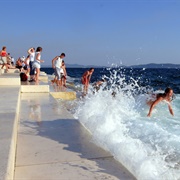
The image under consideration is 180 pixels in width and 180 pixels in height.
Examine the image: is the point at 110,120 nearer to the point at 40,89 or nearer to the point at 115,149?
the point at 115,149

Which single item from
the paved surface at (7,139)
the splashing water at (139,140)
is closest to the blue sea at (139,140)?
the splashing water at (139,140)

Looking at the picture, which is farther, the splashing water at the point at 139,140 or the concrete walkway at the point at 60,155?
the splashing water at the point at 139,140

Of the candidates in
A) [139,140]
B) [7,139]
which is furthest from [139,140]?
[7,139]

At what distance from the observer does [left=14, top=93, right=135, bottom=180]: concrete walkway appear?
2.73m

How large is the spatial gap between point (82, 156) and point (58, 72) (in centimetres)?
945

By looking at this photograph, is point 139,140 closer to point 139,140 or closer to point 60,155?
point 139,140

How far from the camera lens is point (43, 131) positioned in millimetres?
4266

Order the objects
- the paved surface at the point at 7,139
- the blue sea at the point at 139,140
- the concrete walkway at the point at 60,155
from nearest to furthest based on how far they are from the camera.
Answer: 1. the paved surface at the point at 7,139
2. the concrete walkway at the point at 60,155
3. the blue sea at the point at 139,140

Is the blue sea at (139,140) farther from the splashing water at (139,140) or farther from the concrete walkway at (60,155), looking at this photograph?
the concrete walkway at (60,155)

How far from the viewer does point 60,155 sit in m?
3.23

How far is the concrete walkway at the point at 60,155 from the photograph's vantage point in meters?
2.73

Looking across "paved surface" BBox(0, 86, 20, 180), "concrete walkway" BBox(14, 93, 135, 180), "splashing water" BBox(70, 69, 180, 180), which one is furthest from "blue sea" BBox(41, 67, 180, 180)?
"paved surface" BBox(0, 86, 20, 180)

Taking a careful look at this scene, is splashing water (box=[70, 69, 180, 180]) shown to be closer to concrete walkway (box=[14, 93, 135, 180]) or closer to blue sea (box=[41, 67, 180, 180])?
blue sea (box=[41, 67, 180, 180])

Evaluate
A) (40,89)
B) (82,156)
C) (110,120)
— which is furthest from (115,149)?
(40,89)
